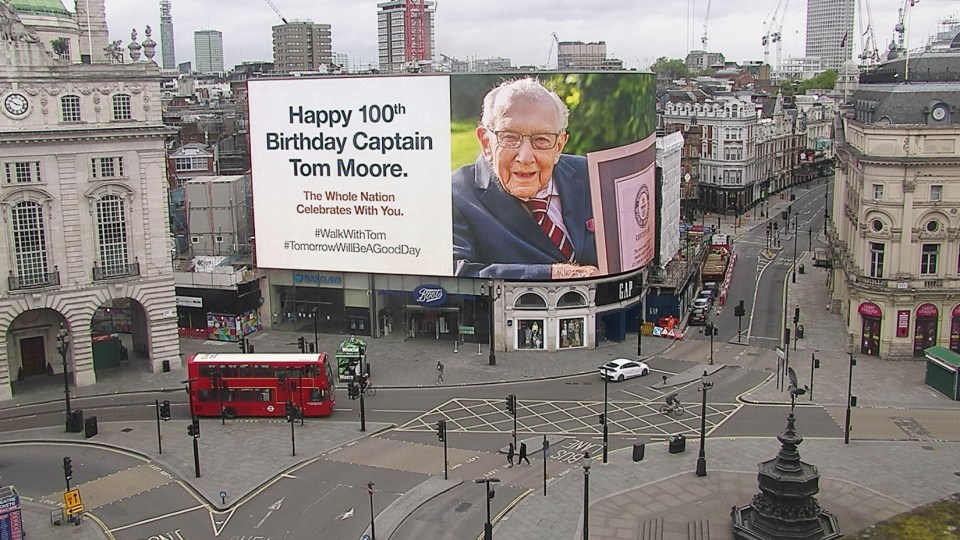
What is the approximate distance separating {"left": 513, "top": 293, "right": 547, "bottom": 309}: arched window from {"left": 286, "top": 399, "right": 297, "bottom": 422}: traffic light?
23.2m

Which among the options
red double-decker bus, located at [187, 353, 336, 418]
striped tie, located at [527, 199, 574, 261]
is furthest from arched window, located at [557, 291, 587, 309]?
red double-decker bus, located at [187, 353, 336, 418]

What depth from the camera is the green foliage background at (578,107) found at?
76.2 m

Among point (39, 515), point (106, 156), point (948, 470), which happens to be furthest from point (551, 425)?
point (106, 156)

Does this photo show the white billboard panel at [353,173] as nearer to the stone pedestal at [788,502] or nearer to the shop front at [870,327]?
the shop front at [870,327]

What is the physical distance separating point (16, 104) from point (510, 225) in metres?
36.4

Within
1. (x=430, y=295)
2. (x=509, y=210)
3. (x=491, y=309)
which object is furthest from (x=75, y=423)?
(x=509, y=210)

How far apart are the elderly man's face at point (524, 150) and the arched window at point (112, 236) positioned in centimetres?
2748

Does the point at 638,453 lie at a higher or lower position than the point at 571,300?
lower

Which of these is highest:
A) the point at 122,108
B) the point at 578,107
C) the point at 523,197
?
the point at 122,108

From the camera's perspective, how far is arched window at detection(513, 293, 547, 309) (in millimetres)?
79250

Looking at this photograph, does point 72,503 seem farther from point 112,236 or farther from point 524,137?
point 524,137

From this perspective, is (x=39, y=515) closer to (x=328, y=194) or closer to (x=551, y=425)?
(x=551, y=425)

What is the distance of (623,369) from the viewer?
235 ft

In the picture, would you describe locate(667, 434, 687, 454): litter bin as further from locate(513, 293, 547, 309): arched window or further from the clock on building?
the clock on building
